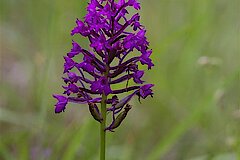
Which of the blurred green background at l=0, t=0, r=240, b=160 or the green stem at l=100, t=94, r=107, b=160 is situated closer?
the green stem at l=100, t=94, r=107, b=160

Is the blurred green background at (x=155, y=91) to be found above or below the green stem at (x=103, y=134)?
above

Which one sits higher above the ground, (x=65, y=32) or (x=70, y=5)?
(x=70, y=5)

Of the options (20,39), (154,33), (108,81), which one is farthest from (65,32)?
(108,81)

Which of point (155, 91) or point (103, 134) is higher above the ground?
point (155, 91)

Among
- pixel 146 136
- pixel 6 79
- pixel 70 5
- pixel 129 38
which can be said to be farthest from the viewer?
pixel 70 5

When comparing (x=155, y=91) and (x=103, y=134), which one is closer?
(x=103, y=134)

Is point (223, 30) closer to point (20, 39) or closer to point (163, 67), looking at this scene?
point (163, 67)

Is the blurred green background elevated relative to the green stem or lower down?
elevated

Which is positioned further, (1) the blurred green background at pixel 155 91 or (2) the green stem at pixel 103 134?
(1) the blurred green background at pixel 155 91
